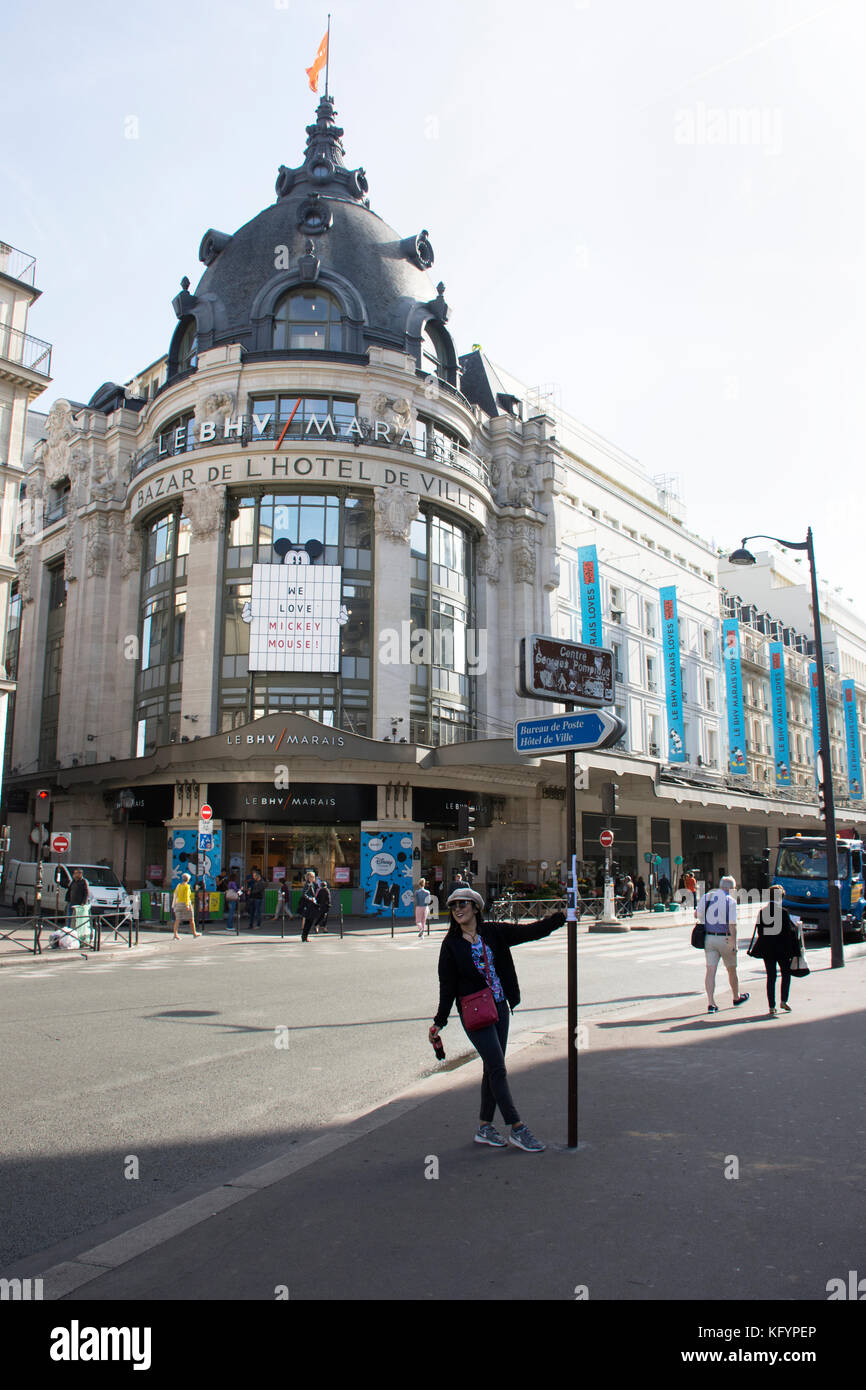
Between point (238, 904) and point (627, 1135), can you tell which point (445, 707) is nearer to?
point (238, 904)

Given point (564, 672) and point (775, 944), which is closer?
point (564, 672)

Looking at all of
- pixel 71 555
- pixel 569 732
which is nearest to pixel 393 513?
pixel 71 555

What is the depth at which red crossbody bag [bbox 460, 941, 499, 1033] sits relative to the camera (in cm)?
594

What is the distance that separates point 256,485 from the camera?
36875 millimetres

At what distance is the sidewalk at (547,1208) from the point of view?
154 inches

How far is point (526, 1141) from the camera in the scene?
227 inches

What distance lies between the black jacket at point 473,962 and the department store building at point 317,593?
25.6 m

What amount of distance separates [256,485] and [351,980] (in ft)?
83.7

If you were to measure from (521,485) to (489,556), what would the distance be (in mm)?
4400

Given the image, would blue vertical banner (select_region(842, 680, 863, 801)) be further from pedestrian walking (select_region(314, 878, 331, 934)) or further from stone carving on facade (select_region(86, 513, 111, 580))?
pedestrian walking (select_region(314, 878, 331, 934))

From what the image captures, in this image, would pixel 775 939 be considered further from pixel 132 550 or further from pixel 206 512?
pixel 132 550

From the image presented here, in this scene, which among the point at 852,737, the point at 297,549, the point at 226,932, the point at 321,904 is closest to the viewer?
the point at 321,904

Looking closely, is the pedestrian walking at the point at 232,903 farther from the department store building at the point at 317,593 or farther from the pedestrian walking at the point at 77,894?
the pedestrian walking at the point at 77,894
